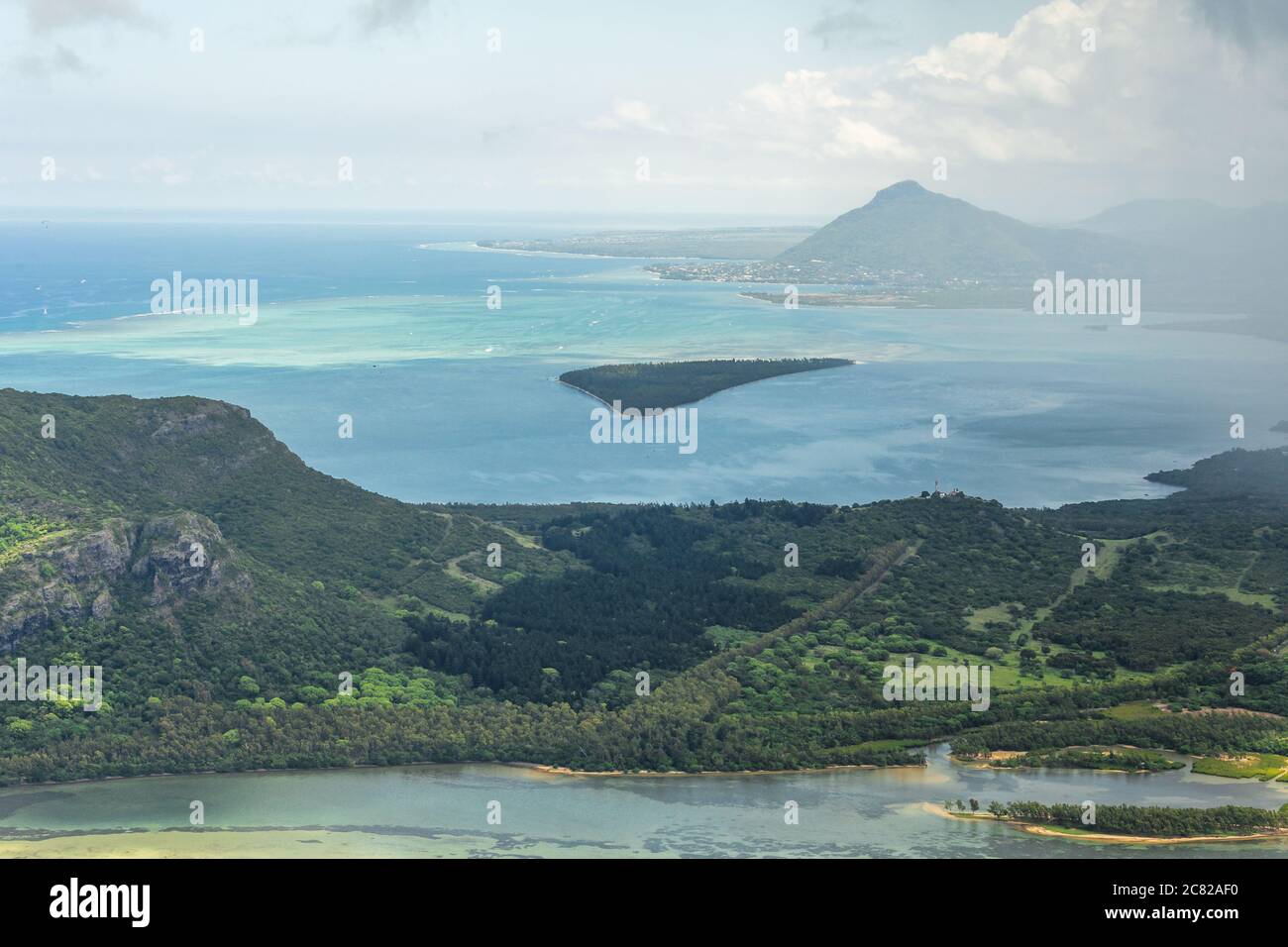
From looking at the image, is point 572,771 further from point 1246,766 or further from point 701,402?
point 701,402

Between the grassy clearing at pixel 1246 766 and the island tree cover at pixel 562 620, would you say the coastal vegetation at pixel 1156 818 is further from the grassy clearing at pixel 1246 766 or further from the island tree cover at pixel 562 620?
the island tree cover at pixel 562 620

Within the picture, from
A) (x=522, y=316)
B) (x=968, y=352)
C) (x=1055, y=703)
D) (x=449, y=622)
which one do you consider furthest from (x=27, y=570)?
(x=522, y=316)

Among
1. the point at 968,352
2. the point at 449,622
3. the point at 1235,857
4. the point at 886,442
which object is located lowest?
the point at 1235,857

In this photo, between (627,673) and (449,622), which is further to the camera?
(449,622)

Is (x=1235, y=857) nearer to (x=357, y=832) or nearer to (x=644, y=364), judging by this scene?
(x=357, y=832)

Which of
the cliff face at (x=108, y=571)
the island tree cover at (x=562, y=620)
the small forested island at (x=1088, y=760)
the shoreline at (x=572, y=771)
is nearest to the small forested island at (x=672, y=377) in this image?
the island tree cover at (x=562, y=620)

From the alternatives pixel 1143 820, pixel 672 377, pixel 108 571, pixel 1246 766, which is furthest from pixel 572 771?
pixel 672 377

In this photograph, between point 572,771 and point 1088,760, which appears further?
point 572,771
